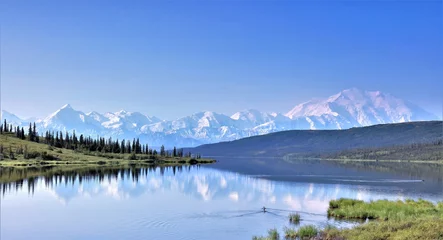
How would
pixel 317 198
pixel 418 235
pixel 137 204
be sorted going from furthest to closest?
pixel 317 198, pixel 137 204, pixel 418 235

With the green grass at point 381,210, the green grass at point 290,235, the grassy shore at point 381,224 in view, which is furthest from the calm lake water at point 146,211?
the green grass at point 290,235

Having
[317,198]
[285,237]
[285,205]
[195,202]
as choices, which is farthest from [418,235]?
[317,198]

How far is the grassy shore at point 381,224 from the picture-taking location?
113 ft

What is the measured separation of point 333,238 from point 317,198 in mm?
45849

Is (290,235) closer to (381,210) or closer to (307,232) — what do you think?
(307,232)

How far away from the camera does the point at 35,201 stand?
7019 centimetres

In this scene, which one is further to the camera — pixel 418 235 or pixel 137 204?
pixel 137 204

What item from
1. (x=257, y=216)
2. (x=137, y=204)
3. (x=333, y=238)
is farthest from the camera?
(x=137, y=204)

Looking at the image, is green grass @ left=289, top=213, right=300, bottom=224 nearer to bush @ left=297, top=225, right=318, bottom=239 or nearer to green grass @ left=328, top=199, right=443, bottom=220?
green grass @ left=328, top=199, right=443, bottom=220

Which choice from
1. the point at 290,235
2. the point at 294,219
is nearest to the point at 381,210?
the point at 294,219

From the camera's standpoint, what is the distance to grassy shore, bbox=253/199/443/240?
1351 inches

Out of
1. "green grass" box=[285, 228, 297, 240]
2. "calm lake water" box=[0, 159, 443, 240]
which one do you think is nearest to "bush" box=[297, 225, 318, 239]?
"green grass" box=[285, 228, 297, 240]

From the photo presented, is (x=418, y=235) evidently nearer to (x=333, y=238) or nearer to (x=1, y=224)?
(x=333, y=238)

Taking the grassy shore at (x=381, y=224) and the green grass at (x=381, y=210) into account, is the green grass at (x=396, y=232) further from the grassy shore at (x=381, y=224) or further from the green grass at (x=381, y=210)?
the green grass at (x=381, y=210)
